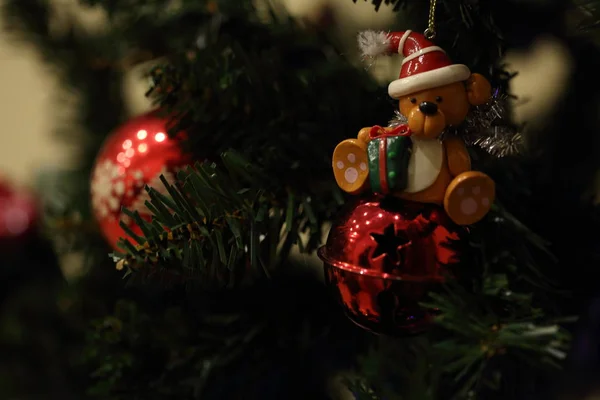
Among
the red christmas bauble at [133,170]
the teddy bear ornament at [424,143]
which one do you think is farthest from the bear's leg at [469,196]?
the red christmas bauble at [133,170]

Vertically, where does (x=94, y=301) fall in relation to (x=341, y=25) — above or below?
below

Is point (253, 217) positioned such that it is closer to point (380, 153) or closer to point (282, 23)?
point (380, 153)

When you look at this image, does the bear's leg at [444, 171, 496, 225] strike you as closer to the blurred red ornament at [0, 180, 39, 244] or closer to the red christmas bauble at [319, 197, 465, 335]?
the red christmas bauble at [319, 197, 465, 335]

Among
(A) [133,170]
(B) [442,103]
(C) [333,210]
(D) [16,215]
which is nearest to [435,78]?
(B) [442,103]

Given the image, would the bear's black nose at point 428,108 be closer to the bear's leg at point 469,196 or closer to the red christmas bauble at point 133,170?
the bear's leg at point 469,196

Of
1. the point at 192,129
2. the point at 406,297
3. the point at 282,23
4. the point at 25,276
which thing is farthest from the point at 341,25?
the point at 25,276
